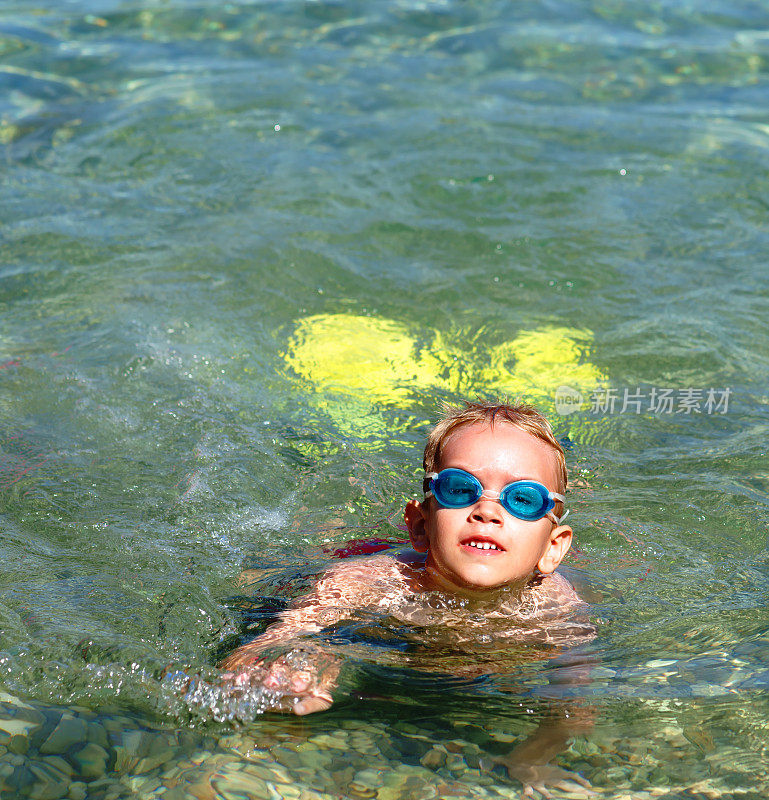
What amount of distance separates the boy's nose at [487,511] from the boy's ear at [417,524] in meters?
0.34

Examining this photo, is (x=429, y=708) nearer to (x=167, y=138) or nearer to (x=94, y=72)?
(x=167, y=138)

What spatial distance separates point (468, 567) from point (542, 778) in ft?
2.50

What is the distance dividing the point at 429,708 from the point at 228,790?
0.75 metres

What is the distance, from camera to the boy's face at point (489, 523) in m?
3.47

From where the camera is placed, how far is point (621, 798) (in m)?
2.87

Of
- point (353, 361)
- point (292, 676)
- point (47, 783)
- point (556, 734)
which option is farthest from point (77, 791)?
point (353, 361)

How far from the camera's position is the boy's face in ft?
11.4

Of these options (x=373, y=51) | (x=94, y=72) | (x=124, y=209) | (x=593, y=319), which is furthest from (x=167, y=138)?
(x=593, y=319)

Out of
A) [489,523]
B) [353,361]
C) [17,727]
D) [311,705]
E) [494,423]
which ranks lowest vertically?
[353,361]

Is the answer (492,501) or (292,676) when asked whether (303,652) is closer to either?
(292,676)

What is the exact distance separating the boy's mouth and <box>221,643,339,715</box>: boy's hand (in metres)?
0.65

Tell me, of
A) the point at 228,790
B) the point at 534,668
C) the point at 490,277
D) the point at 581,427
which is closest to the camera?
the point at 228,790

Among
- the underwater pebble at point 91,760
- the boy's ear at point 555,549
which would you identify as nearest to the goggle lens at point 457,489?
the boy's ear at point 555,549

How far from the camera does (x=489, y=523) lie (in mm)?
3486
